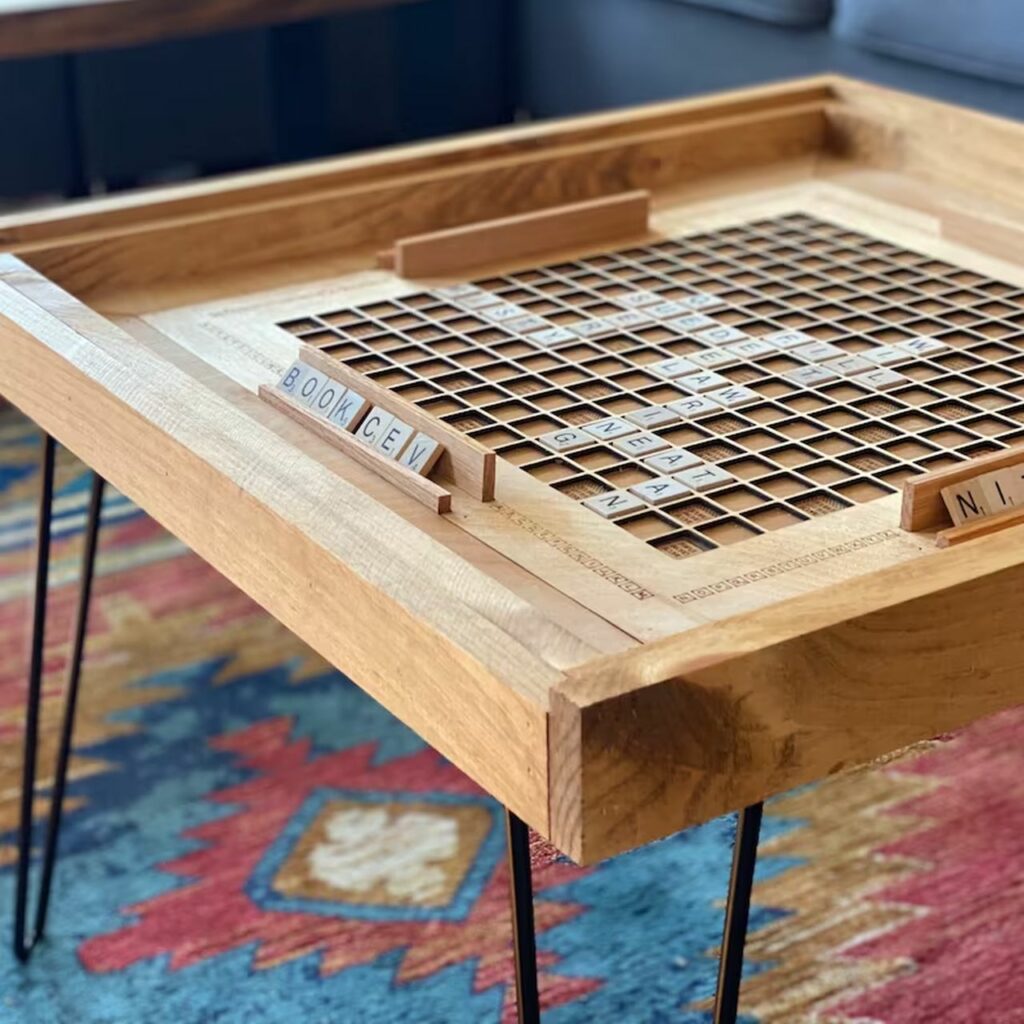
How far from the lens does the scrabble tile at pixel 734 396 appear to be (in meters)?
Answer: 0.94

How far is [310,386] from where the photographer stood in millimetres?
925

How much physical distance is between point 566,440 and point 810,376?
0.16 m

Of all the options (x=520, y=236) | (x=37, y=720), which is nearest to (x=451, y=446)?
(x=520, y=236)

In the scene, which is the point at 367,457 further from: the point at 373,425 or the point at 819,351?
the point at 819,351

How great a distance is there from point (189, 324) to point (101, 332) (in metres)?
0.12

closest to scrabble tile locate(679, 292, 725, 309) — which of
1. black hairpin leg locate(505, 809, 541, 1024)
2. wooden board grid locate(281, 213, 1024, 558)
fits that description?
wooden board grid locate(281, 213, 1024, 558)

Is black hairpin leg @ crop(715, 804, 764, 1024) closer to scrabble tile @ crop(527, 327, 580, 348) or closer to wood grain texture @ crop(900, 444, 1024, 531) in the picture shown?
wood grain texture @ crop(900, 444, 1024, 531)

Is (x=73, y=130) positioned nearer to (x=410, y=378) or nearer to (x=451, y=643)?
(x=410, y=378)

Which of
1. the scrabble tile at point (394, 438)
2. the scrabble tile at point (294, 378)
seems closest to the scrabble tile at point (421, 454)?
the scrabble tile at point (394, 438)

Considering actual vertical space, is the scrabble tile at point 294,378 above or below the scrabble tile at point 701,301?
above

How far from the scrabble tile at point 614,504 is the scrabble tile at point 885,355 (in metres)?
0.22

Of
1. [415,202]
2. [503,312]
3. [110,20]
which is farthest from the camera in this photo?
[110,20]

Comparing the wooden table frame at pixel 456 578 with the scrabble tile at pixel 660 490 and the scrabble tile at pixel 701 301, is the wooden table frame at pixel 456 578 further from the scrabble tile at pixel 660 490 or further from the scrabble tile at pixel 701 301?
the scrabble tile at pixel 701 301

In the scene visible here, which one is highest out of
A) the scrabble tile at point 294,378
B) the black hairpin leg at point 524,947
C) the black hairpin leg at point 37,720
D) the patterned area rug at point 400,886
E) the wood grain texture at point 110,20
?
the scrabble tile at point 294,378
